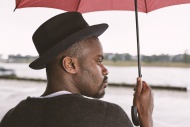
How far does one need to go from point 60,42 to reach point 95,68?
7.2 inches

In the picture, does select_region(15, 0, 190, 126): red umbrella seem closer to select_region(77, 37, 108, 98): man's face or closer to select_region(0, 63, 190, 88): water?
select_region(77, 37, 108, 98): man's face

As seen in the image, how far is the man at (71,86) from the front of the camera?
1.01 meters

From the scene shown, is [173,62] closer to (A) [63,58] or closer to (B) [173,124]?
(B) [173,124]

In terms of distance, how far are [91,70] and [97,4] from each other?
1.56 meters

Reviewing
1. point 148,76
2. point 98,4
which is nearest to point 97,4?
point 98,4

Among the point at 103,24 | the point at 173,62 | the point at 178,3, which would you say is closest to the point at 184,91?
the point at 178,3

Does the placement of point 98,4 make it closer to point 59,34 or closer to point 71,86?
point 59,34

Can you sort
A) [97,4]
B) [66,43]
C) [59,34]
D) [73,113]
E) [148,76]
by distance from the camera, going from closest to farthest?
[73,113] → [66,43] → [59,34] → [97,4] → [148,76]

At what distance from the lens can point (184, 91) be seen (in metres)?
14.9

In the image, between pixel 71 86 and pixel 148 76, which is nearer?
pixel 71 86

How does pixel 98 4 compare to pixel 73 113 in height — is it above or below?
above

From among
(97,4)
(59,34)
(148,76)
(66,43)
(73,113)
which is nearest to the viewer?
(73,113)

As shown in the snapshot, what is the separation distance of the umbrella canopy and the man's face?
145 cm

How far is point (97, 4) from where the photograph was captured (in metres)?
2.63
